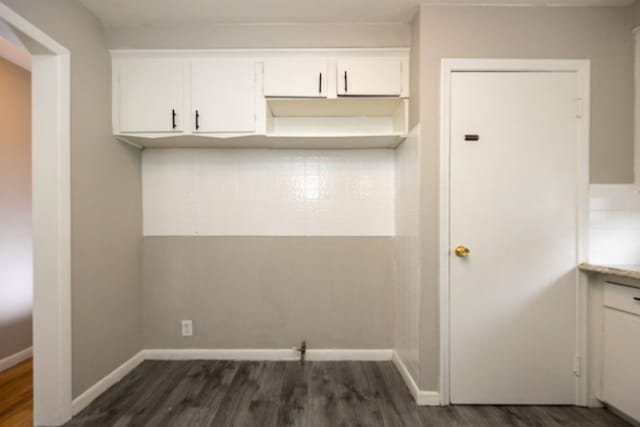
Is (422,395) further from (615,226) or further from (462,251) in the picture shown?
(615,226)

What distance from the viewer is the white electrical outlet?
2.53 meters

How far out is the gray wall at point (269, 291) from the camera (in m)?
2.54

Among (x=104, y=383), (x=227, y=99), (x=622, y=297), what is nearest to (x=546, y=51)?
(x=622, y=297)

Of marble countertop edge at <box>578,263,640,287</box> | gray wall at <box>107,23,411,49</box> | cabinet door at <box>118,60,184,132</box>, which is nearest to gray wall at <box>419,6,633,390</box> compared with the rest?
gray wall at <box>107,23,411,49</box>

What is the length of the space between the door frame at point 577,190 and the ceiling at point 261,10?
39 centimetres

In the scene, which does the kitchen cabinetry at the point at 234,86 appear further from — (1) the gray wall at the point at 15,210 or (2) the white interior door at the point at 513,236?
(1) the gray wall at the point at 15,210

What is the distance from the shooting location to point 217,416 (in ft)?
5.99

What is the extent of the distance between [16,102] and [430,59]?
3.29 m

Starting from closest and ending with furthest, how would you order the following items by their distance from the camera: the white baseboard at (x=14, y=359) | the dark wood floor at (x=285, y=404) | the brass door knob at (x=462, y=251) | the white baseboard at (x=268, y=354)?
the dark wood floor at (x=285, y=404) < the brass door knob at (x=462, y=251) < the white baseboard at (x=14, y=359) < the white baseboard at (x=268, y=354)

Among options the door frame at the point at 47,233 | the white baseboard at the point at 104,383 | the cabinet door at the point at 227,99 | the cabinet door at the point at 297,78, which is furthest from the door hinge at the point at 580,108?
the white baseboard at the point at 104,383

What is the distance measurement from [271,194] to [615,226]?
236 centimetres

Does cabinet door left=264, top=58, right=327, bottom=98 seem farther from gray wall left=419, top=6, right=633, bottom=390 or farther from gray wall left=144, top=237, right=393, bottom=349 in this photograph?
gray wall left=144, top=237, right=393, bottom=349

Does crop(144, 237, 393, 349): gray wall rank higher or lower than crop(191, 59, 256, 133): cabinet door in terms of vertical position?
lower

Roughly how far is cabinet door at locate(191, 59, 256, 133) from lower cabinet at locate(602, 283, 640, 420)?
247 centimetres
